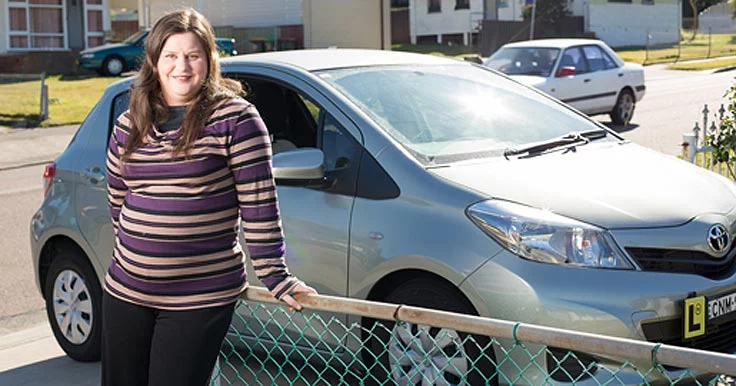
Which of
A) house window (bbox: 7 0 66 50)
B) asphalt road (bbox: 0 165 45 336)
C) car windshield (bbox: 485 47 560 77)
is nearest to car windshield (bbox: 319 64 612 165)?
asphalt road (bbox: 0 165 45 336)

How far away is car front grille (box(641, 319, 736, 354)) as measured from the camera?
4.32 m

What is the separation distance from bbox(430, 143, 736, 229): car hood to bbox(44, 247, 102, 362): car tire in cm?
236

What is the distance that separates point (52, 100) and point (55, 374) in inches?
755

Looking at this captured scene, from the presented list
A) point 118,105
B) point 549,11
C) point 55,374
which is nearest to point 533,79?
point 118,105

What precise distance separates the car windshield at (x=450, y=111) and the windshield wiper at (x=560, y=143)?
0.05 metres

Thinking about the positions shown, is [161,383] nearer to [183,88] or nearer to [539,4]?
[183,88]

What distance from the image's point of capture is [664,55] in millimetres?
44000

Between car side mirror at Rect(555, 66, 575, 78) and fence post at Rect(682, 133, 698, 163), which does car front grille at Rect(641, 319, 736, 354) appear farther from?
car side mirror at Rect(555, 66, 575, 78)

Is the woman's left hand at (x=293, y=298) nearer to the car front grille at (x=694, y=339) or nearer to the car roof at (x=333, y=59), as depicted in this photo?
the car front grille at (x=694, y=339)

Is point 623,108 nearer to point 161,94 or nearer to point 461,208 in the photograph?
point 461,208

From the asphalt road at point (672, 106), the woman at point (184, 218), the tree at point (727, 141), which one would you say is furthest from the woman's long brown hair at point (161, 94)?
the asphalt road at point (672, 106)

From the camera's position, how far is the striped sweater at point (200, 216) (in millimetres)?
3307

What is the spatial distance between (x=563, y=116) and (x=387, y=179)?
4.84 feet

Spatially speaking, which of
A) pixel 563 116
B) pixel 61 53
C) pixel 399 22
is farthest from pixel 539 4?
pixel 563 116
